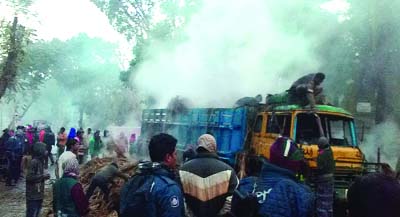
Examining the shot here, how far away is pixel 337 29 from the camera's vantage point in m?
18.4

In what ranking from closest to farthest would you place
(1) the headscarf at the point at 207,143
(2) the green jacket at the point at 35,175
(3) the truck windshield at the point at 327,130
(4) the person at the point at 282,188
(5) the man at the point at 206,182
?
(4) the person at the point at 282,188
(5) the man at the point at 206,182
(1) the headscarf at the point at 207,143
(2) the green jacket at the point at 35,175
(3) the truck windshield at the point at 327,130

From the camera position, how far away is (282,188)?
3119 mm

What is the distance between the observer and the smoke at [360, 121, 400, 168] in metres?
15.9

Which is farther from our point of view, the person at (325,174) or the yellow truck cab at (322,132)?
the yellow truck cab at (322,132)

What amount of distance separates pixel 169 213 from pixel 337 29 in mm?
16464

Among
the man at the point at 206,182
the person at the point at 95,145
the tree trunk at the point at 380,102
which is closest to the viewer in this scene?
the man at the point at 206,182

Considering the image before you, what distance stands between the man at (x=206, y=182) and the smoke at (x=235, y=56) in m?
11.2

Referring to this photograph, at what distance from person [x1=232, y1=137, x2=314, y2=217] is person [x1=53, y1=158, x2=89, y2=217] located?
93.9 inches

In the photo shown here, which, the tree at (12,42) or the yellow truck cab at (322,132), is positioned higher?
the tree at (12,42)

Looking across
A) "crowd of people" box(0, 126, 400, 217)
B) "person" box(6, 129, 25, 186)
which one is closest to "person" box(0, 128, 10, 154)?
"person" box(6, 129, 25, 186)

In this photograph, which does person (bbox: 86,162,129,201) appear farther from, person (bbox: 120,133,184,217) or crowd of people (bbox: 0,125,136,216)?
person (bbox: 120,133,184,217)

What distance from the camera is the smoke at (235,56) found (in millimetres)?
16203

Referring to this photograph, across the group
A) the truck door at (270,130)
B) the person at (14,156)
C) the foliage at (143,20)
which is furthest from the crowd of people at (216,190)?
the foliage at (143,20)

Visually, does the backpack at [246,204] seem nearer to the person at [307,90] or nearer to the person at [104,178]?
the person at [104,178]
